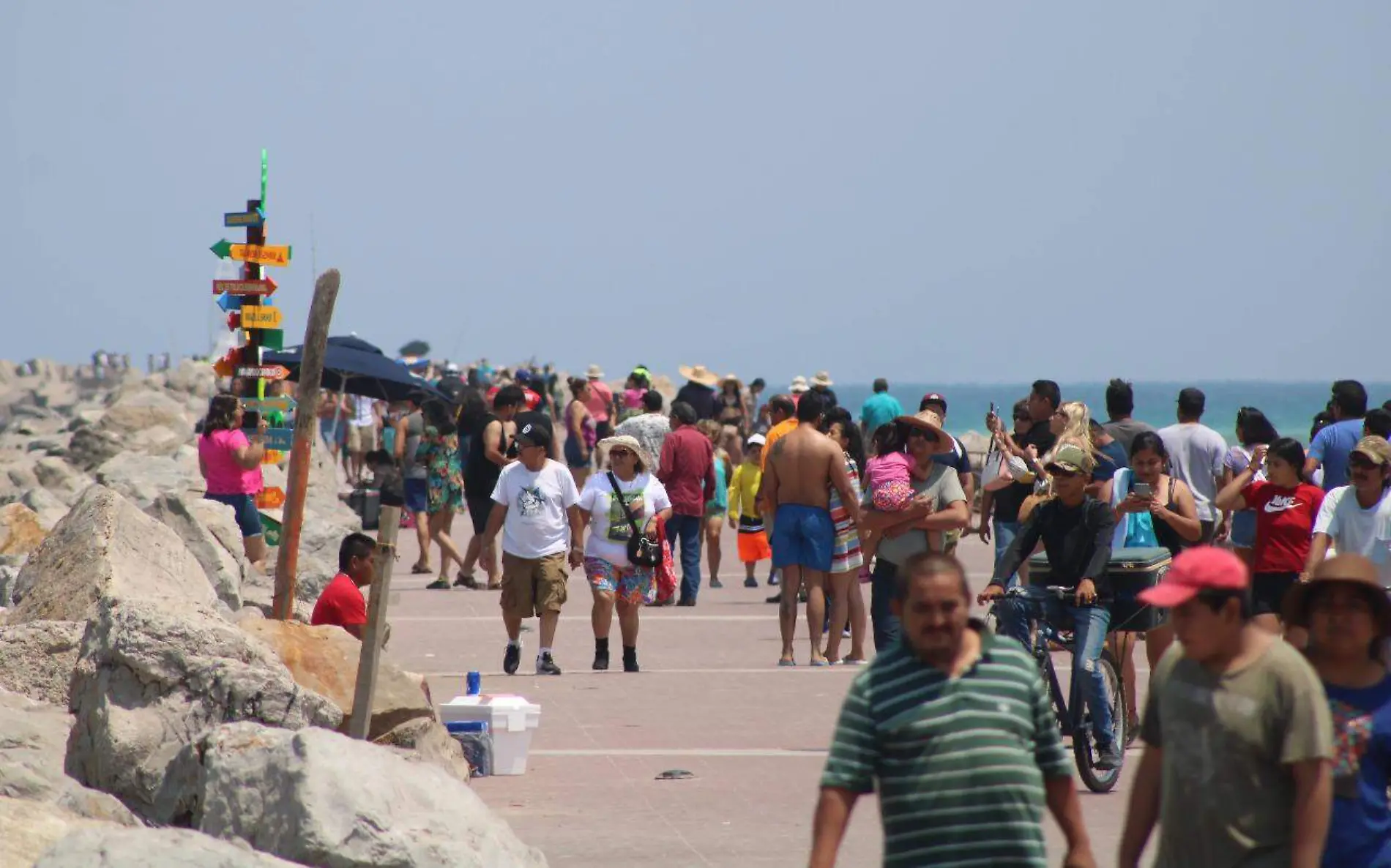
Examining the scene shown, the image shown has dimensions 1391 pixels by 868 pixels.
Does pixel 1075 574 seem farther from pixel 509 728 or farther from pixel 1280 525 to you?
pixel 509 728

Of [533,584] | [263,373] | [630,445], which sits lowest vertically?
[533,584]

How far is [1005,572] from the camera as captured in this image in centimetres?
874

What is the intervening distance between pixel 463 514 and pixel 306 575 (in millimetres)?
14025

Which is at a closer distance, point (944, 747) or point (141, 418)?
point (944, 747)

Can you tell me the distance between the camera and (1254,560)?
1040 centimetres

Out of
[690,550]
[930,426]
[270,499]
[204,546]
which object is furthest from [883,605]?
[270,499]

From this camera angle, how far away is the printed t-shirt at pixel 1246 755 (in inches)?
172

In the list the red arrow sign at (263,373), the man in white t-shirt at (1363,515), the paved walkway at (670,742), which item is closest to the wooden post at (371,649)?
the paved walkway at (670,742)

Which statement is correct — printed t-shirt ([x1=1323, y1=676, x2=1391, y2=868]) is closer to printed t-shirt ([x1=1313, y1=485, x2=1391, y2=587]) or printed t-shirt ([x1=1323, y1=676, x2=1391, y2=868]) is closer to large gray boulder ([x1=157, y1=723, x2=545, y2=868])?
large gray boulder ([x1=157, y1=723, x2=545, y2=868])

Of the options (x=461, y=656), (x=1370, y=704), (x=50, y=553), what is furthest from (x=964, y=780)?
(x=461, y=656)

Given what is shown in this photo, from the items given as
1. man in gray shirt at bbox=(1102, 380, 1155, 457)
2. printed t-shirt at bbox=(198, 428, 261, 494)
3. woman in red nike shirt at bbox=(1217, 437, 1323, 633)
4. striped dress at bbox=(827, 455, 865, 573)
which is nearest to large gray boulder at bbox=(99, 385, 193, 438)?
printed t-shirt at bbox=(198, 428, 261, 494)

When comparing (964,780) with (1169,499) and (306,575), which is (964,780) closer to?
(1169,499)

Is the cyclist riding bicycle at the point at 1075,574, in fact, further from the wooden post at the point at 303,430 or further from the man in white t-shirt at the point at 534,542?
the man in white t-shirt at the point at 534,542

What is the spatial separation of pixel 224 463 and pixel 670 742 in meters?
6.33
